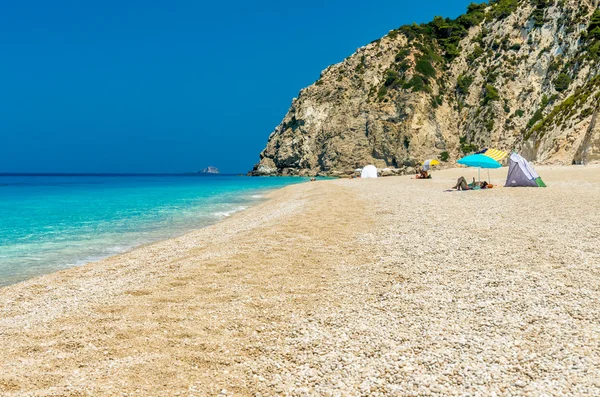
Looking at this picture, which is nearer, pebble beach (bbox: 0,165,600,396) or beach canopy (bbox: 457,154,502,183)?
pebble beach (bbox: 0,165,600,396)

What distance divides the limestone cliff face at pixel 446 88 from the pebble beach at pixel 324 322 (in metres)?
65.8

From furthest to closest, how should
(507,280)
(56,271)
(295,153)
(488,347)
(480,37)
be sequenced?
(295,153)
(480,37)
(56,271)
(507,280)
(488,347)

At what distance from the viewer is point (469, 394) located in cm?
329

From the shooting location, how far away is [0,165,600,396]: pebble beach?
11.8 feet

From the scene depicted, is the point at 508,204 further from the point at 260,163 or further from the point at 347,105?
the point at 260,163

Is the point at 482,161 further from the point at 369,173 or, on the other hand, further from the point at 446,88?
the point at 446,88

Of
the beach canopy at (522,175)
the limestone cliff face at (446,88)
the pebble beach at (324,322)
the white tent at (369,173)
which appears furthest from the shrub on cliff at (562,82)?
the pebble beach at (324,322)

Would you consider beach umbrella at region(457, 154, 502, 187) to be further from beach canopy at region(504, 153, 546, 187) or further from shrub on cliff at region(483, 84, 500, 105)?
shrub on cliff at region(483, 84, 500, 105)

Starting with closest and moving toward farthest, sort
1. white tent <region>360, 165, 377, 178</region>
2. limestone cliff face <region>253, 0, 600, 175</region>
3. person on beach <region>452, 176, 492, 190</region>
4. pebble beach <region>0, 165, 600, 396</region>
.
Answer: pebble beach <region>0, 165, 600, 396</region>, person on beach <region>452, 176, 492, 190</region>, white tent <region>360, 165, 377, 178</region>, limestone cliff face <region>253, 0, 600, 175</region>

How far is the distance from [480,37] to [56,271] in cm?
9366

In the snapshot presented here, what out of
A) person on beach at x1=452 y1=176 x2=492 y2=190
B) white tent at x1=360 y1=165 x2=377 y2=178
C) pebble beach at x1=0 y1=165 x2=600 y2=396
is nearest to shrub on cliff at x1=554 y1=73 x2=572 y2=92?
white tent at x1=360 y1=165 x2=377 y2=178

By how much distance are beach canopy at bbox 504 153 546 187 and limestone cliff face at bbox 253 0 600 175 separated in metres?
47.5

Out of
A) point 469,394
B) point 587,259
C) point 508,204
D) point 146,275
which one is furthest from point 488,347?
point 508,204

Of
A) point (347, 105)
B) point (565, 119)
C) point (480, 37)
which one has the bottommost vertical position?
point (565, 119)
